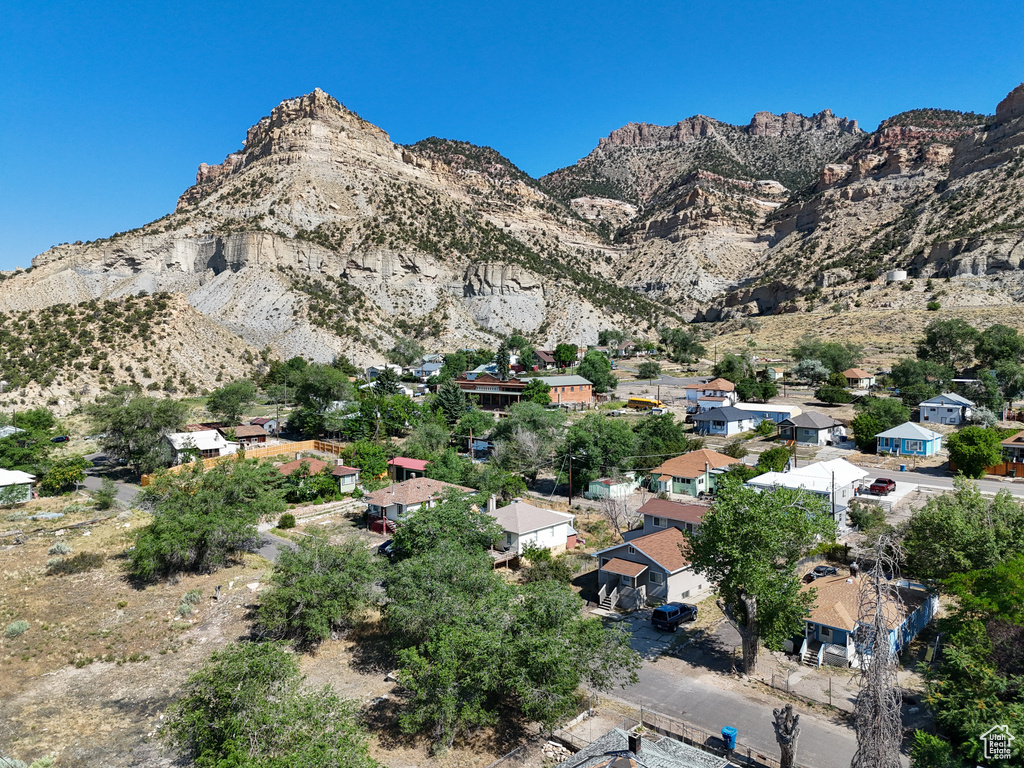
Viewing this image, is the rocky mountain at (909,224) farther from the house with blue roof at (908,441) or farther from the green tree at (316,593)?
the green tree at (316,593)

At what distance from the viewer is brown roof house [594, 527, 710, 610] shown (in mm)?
22125

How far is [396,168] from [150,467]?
346 feet

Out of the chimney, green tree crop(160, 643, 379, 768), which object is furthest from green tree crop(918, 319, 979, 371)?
green tree crop(160, 643, 379, 768)

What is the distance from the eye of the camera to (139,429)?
4228 cm

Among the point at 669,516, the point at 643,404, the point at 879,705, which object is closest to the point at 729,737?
the point at 879,705

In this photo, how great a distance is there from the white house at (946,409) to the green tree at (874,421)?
200 inches

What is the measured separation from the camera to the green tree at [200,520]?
24422 millimetres

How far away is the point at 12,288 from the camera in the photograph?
90.1 metres

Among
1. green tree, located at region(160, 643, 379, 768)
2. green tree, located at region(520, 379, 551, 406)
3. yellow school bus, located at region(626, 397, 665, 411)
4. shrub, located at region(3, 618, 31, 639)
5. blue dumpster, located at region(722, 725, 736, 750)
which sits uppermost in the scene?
green tree, located at region(520, 379, 551, 406)

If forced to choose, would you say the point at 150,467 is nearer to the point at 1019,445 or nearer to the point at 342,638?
the point at 342,638

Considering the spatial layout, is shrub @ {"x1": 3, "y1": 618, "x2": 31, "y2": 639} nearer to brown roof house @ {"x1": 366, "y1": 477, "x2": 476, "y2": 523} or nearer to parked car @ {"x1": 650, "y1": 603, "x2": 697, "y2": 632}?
brown roof house @ {"x1": 366, "y1": 477, "x2": 476, "y2": 523}

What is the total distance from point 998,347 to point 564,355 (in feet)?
161

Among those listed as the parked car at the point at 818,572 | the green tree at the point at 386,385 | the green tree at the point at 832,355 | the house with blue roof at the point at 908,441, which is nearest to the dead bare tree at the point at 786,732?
the parked car at the point at 818,572

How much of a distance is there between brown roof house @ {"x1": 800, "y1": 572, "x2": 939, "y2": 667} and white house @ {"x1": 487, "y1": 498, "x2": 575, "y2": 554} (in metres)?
11.6
